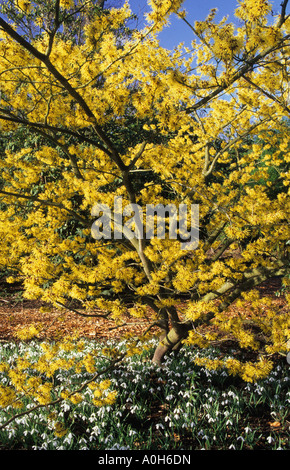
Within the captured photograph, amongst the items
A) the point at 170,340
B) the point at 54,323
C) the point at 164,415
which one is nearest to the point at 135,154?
the point at 170,340

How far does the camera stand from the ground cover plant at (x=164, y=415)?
2.99m

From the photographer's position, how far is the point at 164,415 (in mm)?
3479

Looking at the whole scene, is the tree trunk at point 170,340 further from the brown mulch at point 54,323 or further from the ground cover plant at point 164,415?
the brown mulch at point 54,323

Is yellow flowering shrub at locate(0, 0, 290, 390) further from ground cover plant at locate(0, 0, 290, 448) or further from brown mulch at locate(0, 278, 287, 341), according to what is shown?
brown mulch at locate(0, 278, 287, 341)

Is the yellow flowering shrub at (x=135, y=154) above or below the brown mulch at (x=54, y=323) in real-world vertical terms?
above

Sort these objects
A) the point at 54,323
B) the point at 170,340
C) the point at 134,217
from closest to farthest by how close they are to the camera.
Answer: the point at 134,217 < the point at 170,340 < the point at 54,323

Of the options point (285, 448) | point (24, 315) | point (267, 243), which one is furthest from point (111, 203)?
point (24, 315)

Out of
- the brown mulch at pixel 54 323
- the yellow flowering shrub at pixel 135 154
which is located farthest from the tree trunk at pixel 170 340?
the brown mulch at pixel 54 323

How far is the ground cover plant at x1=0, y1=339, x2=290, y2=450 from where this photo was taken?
9.80 feet

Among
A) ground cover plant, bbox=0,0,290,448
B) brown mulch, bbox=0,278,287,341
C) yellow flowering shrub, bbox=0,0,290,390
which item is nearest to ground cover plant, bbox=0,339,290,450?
ground cover plant, bbox=0,0,290,448

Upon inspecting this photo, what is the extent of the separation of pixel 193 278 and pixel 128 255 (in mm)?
866

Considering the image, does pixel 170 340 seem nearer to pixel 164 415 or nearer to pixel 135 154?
pixel 164 415
